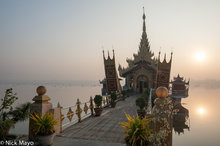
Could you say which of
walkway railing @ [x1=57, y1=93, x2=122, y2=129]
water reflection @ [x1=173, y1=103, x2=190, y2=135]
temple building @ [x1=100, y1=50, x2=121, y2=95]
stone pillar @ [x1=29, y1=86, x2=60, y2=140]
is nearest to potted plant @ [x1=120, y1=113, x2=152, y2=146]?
stone pillar @ [x1=29, y1=86, x2=60, y2=140]

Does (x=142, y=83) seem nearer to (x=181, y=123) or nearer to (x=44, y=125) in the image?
(x=181, y=123)

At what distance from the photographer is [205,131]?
17734 mm

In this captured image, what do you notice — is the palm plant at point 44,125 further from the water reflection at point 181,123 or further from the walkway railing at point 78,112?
the water reflection at point 181,123

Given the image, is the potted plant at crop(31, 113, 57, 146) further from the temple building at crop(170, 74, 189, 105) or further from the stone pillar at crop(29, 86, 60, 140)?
the temple building at crop(170, 74, 189, 105)

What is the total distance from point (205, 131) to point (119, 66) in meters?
20.5

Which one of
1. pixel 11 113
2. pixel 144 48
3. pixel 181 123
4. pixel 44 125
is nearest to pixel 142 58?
pixel 144 48

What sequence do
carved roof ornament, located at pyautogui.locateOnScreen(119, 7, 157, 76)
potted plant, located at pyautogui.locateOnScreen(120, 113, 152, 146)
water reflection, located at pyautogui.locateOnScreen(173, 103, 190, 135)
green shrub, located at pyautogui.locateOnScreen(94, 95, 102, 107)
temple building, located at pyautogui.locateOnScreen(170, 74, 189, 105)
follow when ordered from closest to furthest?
potted plant, located at pyautogui.locateOnScreen(120, 113, 152, 146) → green shrub, located at pyautogui.locateOnScreen(94, 95, 102, 107) → water reflection, located at pyautogui.locateOnScreen(173, 103, 190, 135) → temple building, located at pyautogui.locateOnScreen(170, 74, 189, 105) → carved roof ornament, located at pyautogui.locateOnScreen(119, 7, 157, 76)

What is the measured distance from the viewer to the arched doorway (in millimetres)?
29344

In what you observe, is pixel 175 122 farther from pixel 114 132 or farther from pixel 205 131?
pixel 114 132

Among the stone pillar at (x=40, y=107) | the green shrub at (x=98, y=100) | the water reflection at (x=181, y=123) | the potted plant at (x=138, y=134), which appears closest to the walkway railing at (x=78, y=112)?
the green shrub at (x=98, y=100)

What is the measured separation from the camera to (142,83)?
29.5 m

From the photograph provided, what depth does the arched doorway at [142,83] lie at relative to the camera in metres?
29.3

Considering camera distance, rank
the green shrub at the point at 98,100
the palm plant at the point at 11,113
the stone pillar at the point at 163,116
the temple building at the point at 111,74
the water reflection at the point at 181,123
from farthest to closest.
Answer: the temple building at the point at 111,74 < the water reflection at the point at 181,123 < the green shrub at the point at 98,100 < the palm plant at the point at 11,113 < the stone pillar at the point at 163,116

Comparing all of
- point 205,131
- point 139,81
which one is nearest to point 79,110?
point 205,131
